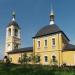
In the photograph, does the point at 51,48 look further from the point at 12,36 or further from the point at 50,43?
the point at 12,36

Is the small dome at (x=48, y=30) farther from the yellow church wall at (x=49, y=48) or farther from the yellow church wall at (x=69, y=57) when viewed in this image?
the yellow church wall at (x=69, y=57)

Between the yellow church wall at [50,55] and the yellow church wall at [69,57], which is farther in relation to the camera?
the yellow church wall at [50,55]

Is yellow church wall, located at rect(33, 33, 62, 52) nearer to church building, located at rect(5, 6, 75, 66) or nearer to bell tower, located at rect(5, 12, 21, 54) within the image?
church building, located at rect(5, 6, 75, 66)

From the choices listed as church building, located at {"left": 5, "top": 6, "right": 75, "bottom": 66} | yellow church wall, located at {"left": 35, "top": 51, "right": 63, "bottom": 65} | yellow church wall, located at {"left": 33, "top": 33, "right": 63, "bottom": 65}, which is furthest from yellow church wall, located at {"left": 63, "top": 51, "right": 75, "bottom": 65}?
yellow church wall, located at {"left": 33, "top": 33, "right": 63, "bottom": 65}

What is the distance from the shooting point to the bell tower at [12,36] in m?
55.9

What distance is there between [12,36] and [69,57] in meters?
21.3

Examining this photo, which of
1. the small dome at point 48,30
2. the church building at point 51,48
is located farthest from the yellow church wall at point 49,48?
the small dome at point 48,30

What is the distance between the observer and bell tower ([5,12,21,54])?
55.9 meters

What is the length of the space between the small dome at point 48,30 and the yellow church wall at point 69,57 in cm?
471

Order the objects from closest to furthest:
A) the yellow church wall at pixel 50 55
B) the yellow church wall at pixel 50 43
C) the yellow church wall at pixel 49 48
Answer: the yellow church wall at pixel 50 55 → the yellow church wall at pixel 49 48 → the yellow church wall at pixel 50 43

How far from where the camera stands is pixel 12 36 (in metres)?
56.1

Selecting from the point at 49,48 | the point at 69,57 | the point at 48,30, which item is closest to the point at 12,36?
the point at 48,30

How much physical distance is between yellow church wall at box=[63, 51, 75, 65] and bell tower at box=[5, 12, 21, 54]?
749 inches

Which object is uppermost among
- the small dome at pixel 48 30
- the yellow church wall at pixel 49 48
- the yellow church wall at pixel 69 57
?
the small dome at pixel 48 30
